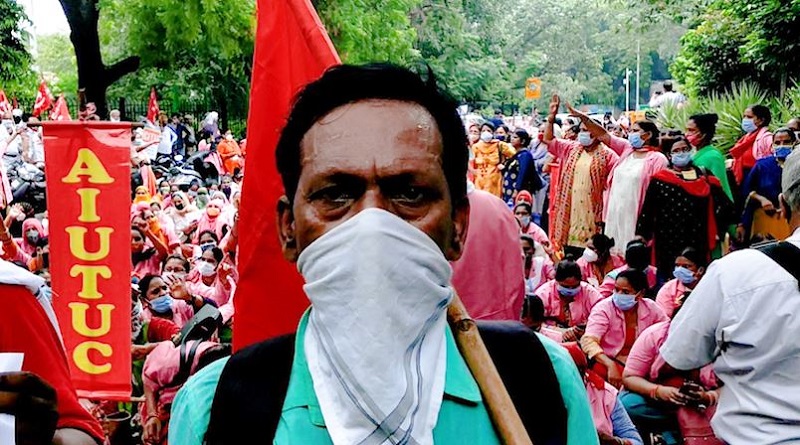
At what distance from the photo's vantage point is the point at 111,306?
525 cm

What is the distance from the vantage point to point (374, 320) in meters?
1.44

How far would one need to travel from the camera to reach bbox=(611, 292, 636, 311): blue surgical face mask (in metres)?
6.26

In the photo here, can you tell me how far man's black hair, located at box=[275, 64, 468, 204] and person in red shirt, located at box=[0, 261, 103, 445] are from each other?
79 centimetres

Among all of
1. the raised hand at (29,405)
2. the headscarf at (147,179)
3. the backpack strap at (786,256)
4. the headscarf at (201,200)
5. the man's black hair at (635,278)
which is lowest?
the headscarf at (201,200)

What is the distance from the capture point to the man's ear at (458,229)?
158cm

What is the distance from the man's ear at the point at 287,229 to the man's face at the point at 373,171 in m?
0.03

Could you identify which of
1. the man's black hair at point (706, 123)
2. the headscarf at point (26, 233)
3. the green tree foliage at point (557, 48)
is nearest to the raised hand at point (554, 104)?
the man's black hair at point (706, 123)

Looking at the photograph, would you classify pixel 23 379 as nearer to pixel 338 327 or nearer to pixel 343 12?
pixel 338 327

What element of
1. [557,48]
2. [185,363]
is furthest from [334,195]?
[557,48]

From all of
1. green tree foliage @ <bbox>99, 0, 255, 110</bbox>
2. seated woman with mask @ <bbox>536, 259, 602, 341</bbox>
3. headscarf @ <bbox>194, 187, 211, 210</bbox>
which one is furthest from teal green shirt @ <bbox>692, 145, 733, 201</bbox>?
green tree foliage @ <bbox>99, 0, 255, 110</bbox>

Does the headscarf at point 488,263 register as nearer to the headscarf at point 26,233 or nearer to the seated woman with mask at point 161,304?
the seated woman with mask at point 161,304

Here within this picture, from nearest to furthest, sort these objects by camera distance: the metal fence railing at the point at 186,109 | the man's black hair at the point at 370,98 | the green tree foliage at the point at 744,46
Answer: the man's black hair at the point at 370,98 < the green tree foliage at the point at 744,46 < the metal fence railing at the point at 186,109

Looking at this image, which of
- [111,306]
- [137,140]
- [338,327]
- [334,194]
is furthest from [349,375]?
[137,140]

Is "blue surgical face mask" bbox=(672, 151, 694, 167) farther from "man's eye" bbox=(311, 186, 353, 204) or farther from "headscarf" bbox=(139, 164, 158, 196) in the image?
"headscarf" bbox=(139, 164, 158, 196)
